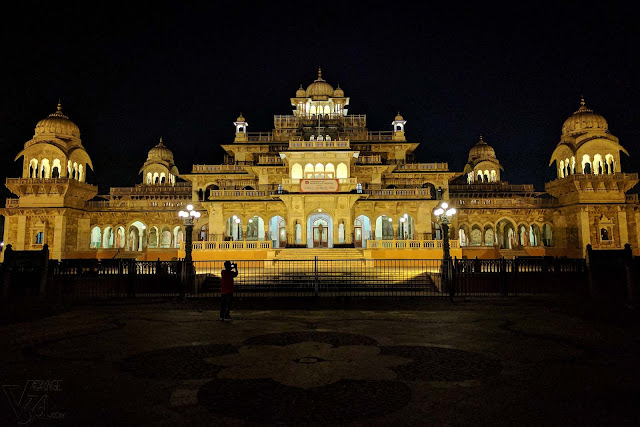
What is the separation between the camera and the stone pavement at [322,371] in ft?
15.0

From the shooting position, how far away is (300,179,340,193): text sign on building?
33.8 metres

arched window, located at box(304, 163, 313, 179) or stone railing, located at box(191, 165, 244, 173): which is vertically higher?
stone railing, located at box(191, 165, 244, 173)

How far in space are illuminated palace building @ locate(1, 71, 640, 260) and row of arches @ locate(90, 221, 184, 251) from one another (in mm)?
141

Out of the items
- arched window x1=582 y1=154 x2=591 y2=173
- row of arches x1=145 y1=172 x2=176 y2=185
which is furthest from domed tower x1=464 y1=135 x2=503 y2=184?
row of arches x1=145 y1=172 x2=176 y2=185

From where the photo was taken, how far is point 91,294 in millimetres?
18016

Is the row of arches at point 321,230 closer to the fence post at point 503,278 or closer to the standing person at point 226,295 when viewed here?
the fence post at point 503,278

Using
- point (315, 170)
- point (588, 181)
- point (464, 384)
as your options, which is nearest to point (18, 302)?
point (464, 384)

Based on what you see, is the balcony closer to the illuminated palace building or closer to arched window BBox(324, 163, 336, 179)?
the illuminated palace building

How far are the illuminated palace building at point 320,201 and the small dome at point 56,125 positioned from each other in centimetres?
13

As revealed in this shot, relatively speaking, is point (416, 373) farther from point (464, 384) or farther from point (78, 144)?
point (78, 144)

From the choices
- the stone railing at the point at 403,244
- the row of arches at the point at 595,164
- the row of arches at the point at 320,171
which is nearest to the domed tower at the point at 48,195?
the row of arches at the point at 320,171

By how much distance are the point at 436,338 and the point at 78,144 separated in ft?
146

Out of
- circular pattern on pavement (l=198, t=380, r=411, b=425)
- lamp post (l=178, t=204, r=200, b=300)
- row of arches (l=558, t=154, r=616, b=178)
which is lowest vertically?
circular pattern on pavement (l=198, t=380, r=411, b=425)

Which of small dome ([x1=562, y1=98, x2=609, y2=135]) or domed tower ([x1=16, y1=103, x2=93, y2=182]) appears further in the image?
small dome ([x1=562, y1=98, x2=609, y2=135])
